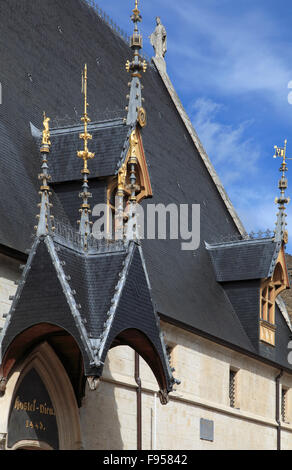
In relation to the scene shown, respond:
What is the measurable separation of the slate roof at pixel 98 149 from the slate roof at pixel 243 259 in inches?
13.8

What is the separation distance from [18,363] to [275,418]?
14602 mm

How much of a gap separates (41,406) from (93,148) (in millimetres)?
6097

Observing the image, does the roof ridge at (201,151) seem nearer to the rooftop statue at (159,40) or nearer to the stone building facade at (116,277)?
the stone building facade at (116,277)

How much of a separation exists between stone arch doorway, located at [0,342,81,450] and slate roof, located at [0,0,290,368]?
2.22m

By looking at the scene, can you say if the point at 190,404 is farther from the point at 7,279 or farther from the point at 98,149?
the point at 7,279

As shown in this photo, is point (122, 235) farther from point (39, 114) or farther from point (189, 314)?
point (189, 314)

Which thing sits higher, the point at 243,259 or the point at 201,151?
the point at 201,151

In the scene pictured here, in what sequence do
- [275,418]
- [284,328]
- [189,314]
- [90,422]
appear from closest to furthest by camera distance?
1. [90,422]
2. [189,314]
3. [275,418]
4. [284,328]

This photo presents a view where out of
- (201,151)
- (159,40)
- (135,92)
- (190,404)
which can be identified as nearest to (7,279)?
(135,92)

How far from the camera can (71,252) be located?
19.4 meters

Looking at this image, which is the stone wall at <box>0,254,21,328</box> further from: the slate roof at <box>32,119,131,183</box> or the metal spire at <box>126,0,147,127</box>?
the metal spire at <box>126,0,147,127</box>

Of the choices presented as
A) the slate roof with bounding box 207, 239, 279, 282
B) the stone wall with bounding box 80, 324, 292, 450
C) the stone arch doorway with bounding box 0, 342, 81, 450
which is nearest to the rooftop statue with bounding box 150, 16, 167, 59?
the slate roof with bounding box 207, 239, 279, 282

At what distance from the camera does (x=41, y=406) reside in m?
20.0

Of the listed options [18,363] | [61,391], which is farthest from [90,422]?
[18,363]
